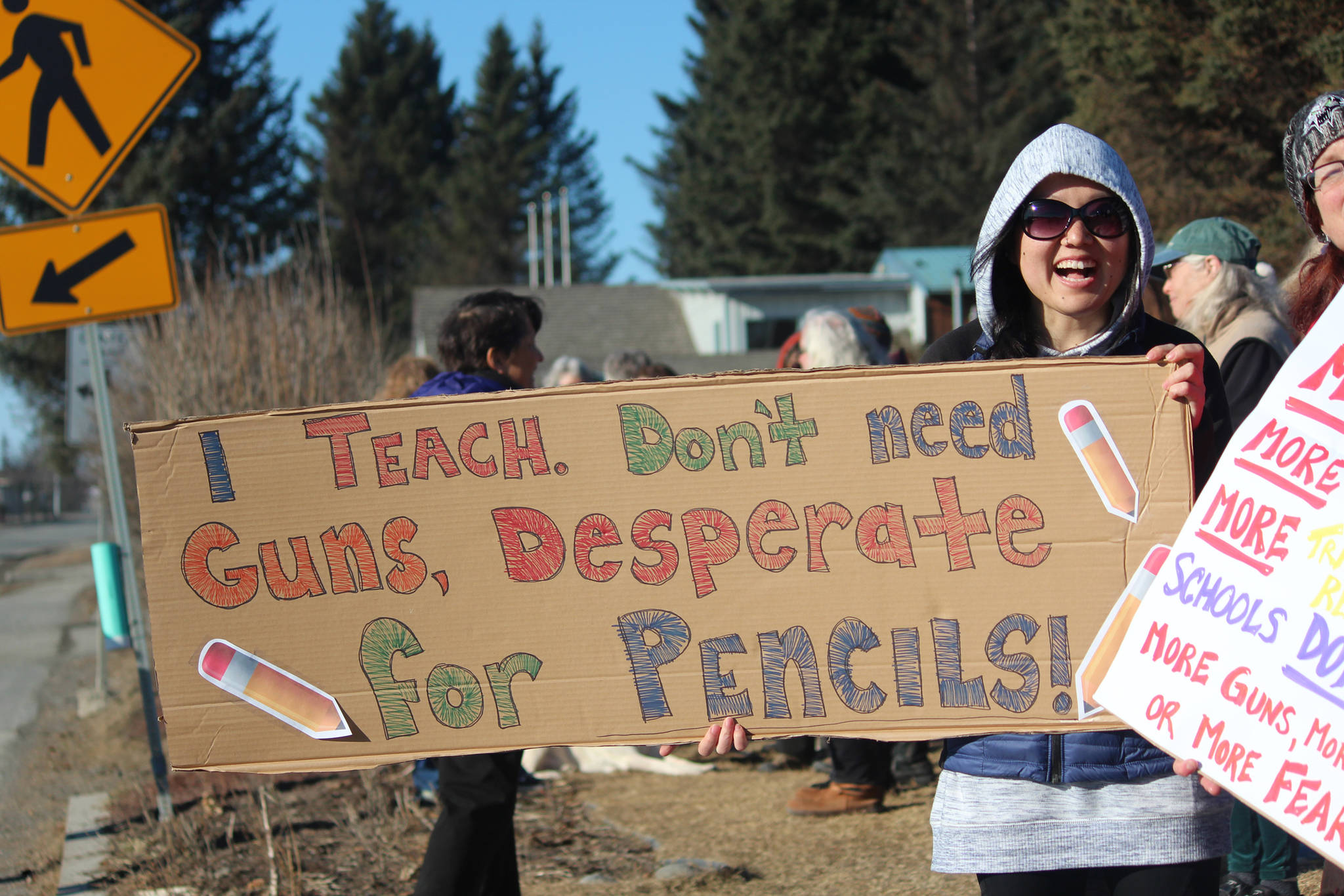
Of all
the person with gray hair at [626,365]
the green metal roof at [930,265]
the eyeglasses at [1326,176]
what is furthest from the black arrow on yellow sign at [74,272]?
the green metal roof at [930,265]

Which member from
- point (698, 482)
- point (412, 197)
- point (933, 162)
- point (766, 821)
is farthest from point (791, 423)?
point (412, 197)

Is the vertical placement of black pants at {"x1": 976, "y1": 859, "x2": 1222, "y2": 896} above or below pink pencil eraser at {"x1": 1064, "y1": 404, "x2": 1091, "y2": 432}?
below

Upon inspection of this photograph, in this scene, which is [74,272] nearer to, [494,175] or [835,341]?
[835,341]

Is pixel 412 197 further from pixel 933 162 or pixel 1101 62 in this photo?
pixel 1101 62

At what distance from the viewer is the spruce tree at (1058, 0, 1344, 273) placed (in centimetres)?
912

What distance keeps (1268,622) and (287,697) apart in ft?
5.32

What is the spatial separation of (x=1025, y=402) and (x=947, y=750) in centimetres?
63

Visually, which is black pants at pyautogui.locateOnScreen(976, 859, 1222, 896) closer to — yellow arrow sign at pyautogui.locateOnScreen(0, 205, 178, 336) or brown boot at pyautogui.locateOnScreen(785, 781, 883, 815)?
brown boot at pyautogui.locateOnScreen(785, 781, 883, 815)

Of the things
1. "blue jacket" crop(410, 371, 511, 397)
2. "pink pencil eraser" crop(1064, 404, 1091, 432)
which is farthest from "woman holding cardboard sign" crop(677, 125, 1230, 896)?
"blue jacket" crop(410, 371, 511, 397)

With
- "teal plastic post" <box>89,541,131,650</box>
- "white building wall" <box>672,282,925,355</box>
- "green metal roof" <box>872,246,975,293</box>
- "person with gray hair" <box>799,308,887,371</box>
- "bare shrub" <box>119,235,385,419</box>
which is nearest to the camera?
"person with gray hair" <box>799,308,887,371</box>

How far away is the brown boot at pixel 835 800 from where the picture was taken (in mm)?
5023

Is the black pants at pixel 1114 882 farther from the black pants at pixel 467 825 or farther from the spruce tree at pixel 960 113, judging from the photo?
the spruce tree at pixel 960 113

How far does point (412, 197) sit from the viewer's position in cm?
6066

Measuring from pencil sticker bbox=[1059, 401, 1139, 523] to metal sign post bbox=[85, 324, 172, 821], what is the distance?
3.84 meters
